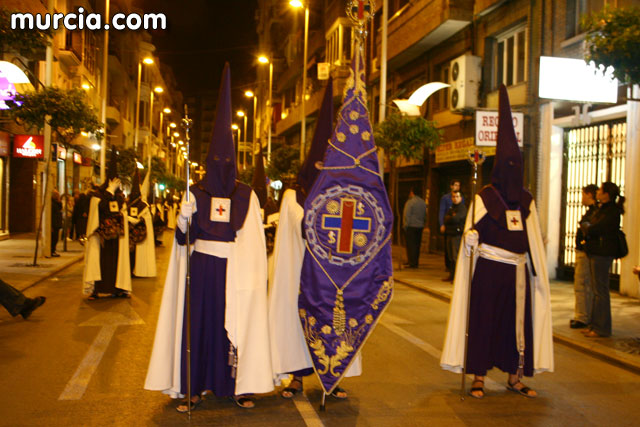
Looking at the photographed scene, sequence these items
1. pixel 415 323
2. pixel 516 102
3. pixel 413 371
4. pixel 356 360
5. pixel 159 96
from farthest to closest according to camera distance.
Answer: pixel 159 96 < pixel 516 102 < pixel 415 323 < pixel 413 371 < pixel 356 360

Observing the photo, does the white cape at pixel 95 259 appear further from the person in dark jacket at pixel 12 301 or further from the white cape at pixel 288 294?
the white cape at pixel 288 294

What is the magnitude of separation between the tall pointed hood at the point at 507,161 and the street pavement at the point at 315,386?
1.90 metres

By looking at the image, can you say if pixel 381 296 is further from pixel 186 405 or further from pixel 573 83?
pixel 573 83

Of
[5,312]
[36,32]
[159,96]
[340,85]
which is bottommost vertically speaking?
[5,312]

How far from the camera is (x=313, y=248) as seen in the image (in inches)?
208

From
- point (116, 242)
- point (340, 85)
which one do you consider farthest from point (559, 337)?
point (340, 85)

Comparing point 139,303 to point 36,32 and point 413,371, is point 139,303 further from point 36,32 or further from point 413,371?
point 413,371

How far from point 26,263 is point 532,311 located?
13570mm

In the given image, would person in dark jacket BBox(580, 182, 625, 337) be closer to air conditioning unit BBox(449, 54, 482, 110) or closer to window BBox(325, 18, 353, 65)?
air conditioning unit BBox(449, 54, 482, 110)

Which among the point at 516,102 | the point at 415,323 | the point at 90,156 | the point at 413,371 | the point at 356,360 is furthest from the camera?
the point at 90,156

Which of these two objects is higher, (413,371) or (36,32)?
(36,32)

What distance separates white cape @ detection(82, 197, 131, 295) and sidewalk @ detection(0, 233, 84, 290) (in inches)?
75.3

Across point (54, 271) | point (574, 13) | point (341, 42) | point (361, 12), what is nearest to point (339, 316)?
point (361, 12)

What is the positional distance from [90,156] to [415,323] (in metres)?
33.9
